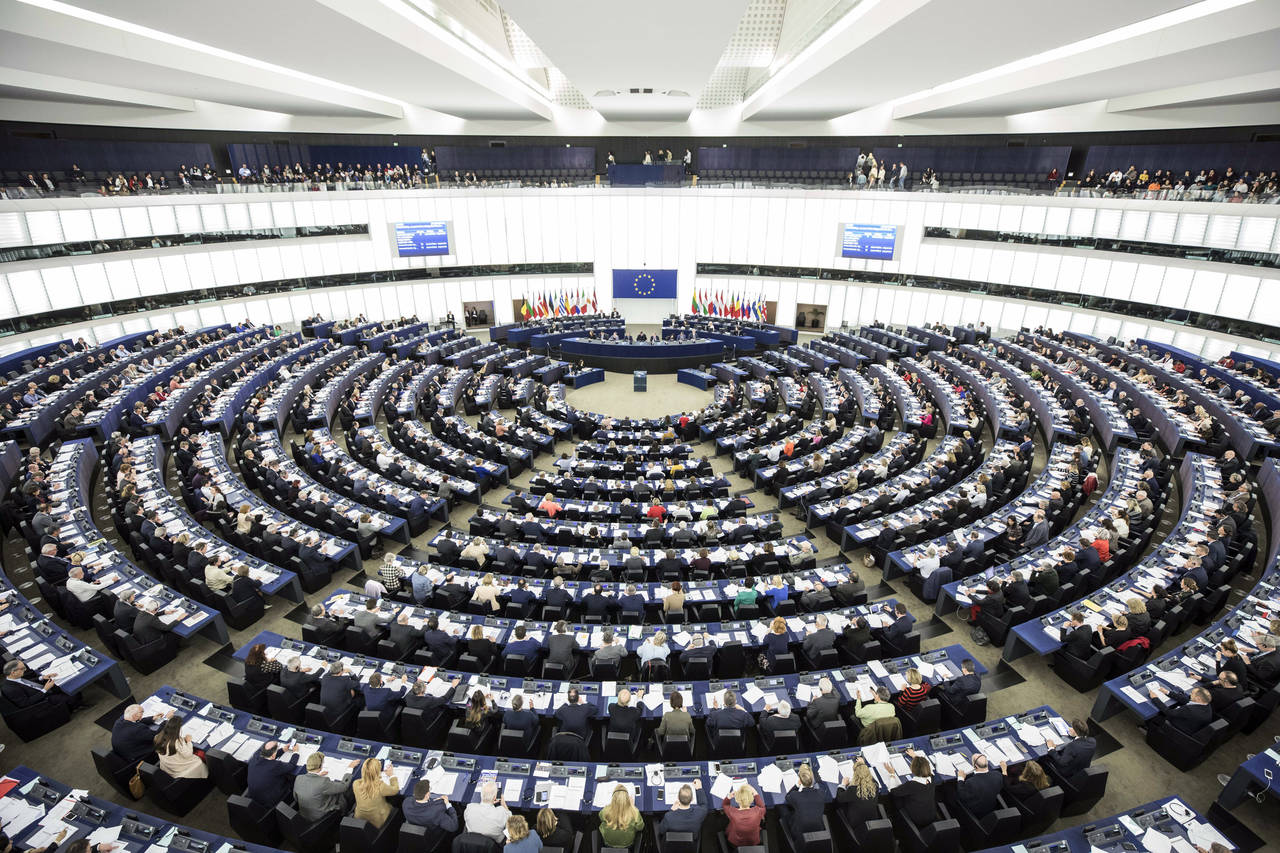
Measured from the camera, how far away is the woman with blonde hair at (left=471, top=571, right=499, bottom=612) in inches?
459

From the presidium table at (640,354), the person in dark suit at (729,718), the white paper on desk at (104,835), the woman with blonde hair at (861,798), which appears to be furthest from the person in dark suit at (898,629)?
the presidium table at (640,354)

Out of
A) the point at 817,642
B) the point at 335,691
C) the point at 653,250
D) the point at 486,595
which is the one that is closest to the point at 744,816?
the point at 817,642

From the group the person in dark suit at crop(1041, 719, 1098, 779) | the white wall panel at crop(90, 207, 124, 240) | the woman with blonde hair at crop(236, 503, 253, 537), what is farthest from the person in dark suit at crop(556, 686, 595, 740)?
the white wall panel at crop(90, 207, 124, 240)

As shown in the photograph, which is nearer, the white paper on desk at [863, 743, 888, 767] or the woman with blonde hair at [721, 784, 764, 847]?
the woman with blonde hair at [721, 784, 764, 847]

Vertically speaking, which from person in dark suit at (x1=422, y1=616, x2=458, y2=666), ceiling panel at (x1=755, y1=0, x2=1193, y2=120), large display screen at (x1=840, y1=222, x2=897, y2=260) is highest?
ceiling panel at (x1=755, y1=0, x2=1193, y2=120)

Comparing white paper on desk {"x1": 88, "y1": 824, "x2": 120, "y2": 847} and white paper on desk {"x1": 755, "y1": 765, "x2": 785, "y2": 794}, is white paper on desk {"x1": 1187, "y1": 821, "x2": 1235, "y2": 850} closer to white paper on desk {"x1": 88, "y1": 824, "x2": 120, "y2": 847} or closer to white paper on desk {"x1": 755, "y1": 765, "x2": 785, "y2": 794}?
white paper on desk {"x1": 755, "y1": 765, "x2": 785, "y2": 794}

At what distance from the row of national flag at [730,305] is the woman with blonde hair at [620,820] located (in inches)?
1284

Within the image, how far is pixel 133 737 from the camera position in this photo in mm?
8227

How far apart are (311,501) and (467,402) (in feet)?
35.0

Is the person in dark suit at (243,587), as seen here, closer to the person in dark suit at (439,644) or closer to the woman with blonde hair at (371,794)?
the person in dark suit at (439,644)

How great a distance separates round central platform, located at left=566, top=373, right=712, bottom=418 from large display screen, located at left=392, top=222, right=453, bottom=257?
16026 mm

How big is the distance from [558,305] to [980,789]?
3555cm

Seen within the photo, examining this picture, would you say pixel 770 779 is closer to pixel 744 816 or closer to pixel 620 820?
pixel 744 816

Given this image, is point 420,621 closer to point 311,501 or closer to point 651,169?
point 311,501
